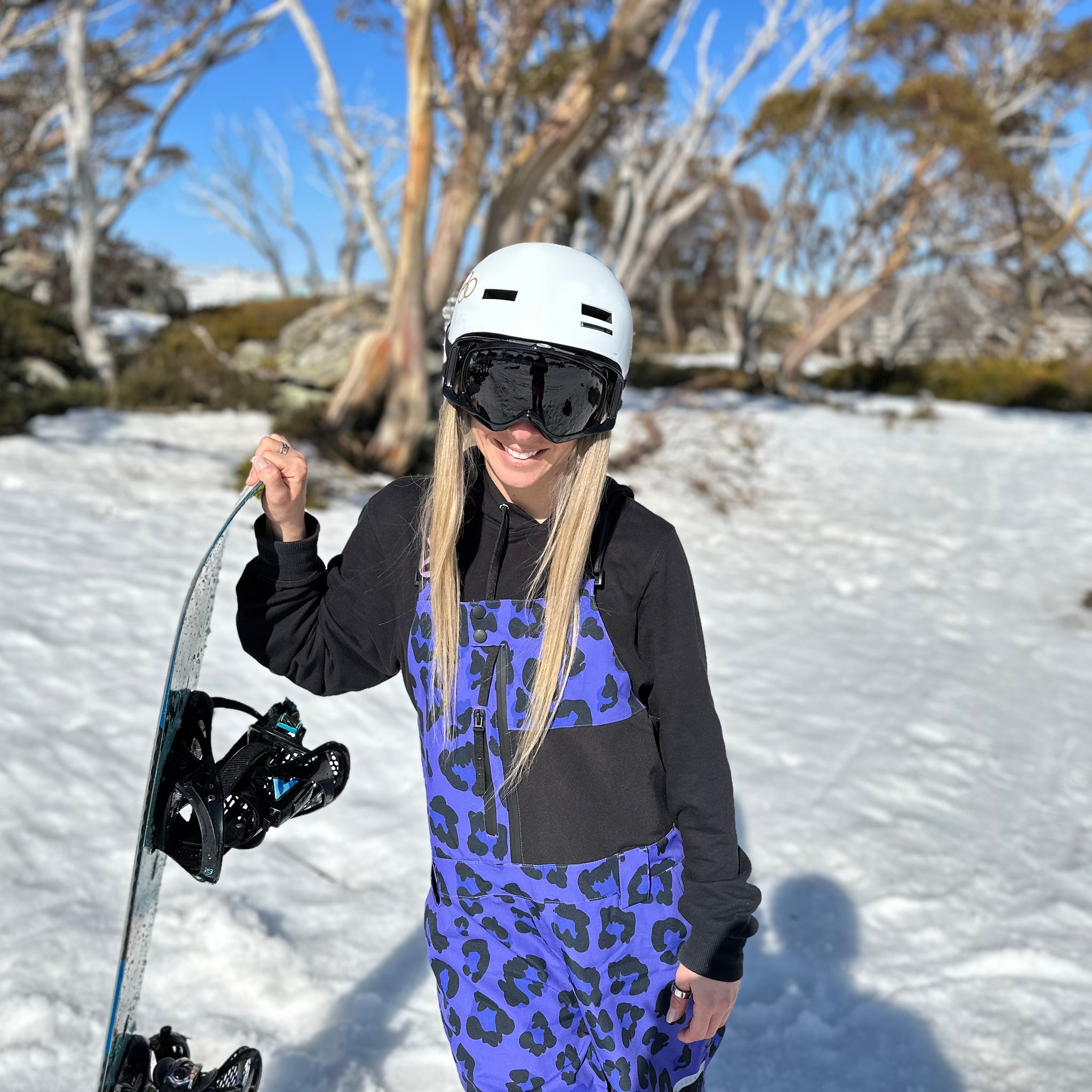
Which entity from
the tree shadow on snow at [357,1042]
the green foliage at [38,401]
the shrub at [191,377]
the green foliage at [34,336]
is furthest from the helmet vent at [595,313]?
the green foliage at [34,336]

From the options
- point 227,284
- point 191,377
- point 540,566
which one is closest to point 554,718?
point 540,566

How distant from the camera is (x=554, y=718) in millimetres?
1350

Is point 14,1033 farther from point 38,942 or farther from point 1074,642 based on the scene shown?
point 1074,642

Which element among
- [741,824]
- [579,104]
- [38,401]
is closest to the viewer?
[741,824]

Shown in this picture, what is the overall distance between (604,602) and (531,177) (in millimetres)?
8030

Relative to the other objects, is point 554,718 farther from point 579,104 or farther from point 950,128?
point 950,128

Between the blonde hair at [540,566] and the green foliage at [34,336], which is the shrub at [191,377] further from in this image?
the blonde hair at [540,566]

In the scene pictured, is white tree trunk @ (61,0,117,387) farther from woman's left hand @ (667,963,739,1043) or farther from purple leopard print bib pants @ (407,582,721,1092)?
woman's left hand @ (667,963,739,1043)

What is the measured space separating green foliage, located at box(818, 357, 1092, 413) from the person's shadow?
17497 millimetres

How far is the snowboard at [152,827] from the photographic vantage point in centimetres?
124

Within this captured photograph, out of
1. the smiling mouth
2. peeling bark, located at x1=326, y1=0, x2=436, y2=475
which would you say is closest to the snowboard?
the smiling mouth

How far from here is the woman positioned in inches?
52.9

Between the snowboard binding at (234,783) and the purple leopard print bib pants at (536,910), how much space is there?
0.20 metres

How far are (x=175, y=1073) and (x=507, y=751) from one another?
0.75 meters
